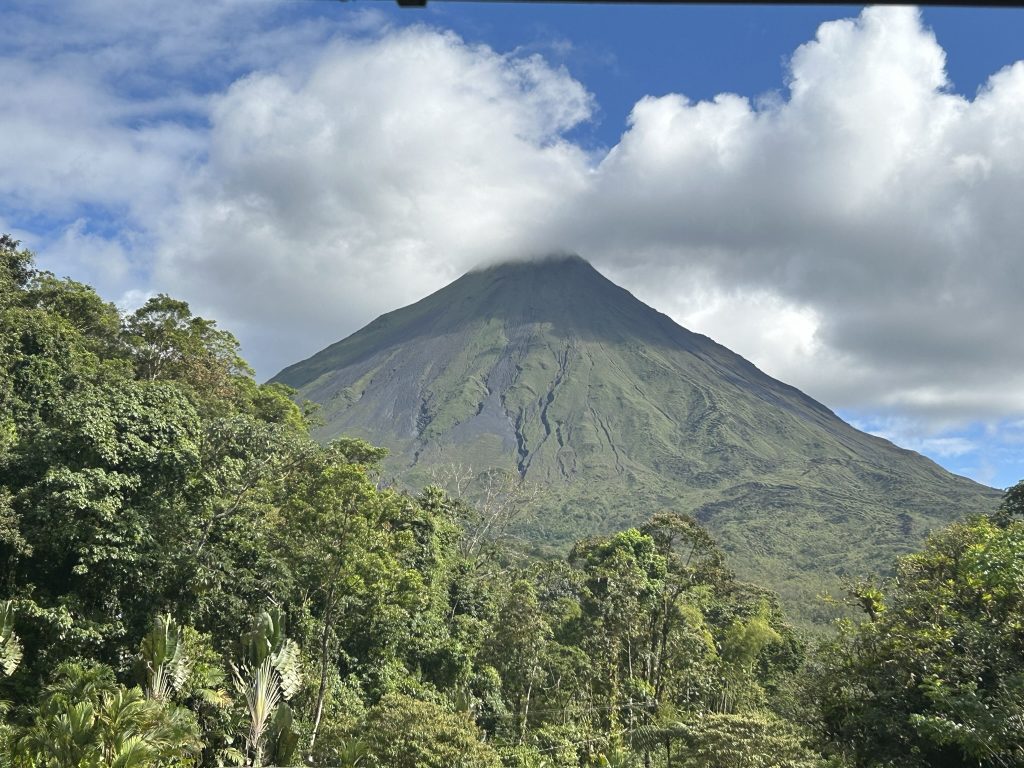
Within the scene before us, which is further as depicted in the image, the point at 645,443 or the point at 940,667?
the point at 645,443

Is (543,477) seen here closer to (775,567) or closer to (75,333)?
(775,567)

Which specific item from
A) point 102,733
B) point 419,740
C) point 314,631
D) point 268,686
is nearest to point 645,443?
point 314,631

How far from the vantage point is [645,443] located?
15975 cm

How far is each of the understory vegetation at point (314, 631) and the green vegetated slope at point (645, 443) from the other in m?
66.9

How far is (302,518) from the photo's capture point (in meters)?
18.3

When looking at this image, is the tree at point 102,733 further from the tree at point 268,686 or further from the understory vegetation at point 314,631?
the tree at point 268,686

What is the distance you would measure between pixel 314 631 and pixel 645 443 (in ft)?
470

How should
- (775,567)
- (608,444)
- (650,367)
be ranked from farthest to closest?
(650,367)
(608,444)
(775,567)

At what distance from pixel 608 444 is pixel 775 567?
61736 millimetres

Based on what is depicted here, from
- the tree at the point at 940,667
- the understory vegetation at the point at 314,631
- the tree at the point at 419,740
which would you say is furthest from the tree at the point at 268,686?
the tree at the point at 940,667

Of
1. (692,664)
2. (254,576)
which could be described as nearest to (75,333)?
(254,576)

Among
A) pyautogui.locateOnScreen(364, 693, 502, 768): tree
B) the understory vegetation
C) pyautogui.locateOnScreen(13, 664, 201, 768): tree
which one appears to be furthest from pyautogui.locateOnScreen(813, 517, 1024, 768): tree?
pyautogui.locateOnScreen(13, 664, 201, 768): tree

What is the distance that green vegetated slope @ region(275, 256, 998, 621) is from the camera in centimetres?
11712

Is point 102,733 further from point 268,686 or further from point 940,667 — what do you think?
point 940,667
